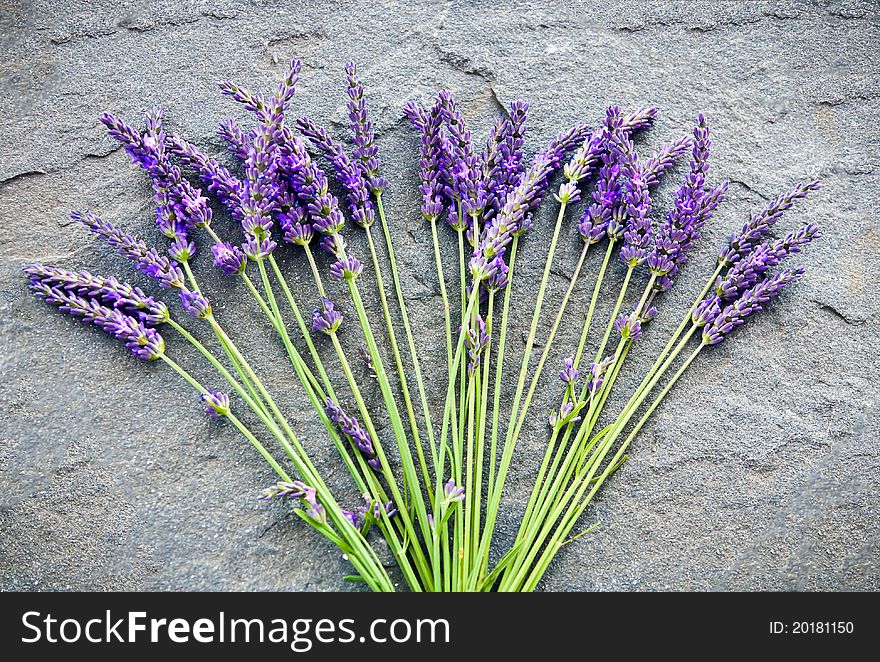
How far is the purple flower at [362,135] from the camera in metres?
1.33

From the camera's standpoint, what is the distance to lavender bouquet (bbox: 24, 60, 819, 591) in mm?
1168

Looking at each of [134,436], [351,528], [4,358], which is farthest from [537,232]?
[4,358]

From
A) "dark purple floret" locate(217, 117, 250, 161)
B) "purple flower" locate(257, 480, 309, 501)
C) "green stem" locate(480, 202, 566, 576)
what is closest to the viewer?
"purple flower" locate(257, 480, 309, 501)

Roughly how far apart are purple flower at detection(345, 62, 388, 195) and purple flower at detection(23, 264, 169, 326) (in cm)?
41

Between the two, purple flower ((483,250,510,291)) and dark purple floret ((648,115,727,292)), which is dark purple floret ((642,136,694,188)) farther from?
purple flower ((483,250,510,291))

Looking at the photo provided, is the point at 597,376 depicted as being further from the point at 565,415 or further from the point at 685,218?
the point at 685,218

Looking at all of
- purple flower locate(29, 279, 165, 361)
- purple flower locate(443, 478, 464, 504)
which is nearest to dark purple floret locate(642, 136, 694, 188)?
purple flower locate(443, 478, 464, 504)

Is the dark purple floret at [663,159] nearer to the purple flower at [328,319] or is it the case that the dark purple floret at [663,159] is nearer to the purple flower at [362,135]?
the purple flower at [362,135]

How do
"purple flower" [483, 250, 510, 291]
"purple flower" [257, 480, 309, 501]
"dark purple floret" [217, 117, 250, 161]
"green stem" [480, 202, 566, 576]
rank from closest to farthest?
"purple flower" [257, 480, 309, 501]
"green stem" [480, 202, 566, 576]
"purple flower" [483, 250, 510, 291]
"dark purple floret" [217, 117, 250, 161]

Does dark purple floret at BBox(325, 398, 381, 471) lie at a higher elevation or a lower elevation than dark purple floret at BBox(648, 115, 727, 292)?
lower

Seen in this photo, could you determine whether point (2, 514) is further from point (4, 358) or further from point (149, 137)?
point (149, 137)

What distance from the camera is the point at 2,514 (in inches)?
48.7

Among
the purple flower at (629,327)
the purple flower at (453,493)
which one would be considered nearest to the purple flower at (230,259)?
the purple flower at (453,493)

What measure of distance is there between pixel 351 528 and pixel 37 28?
127cm
